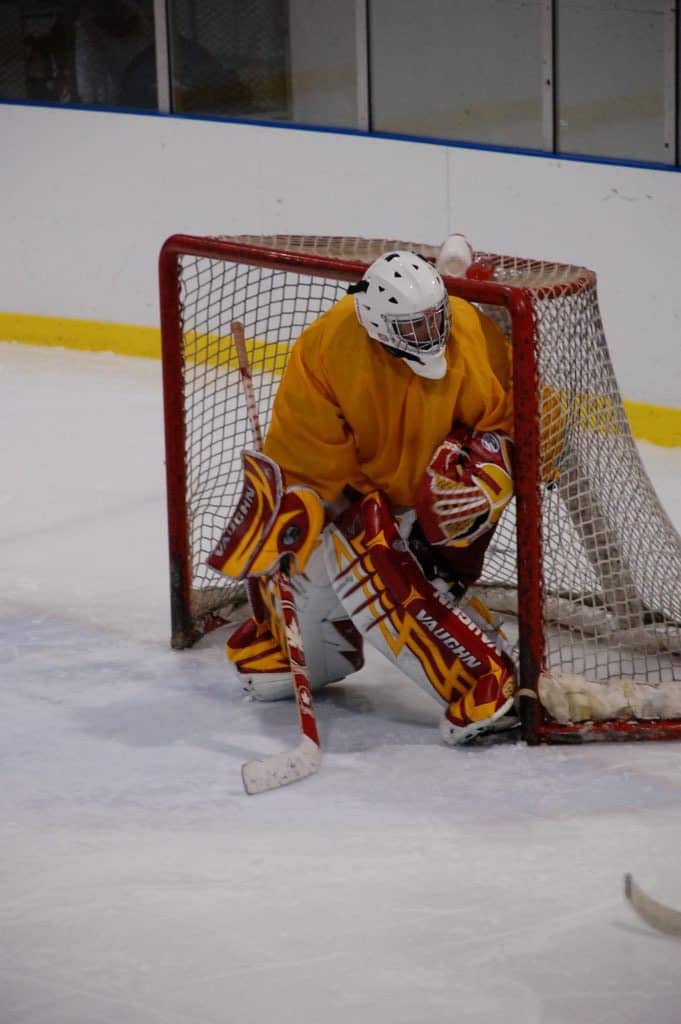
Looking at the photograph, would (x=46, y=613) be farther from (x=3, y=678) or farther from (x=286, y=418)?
(x=286, y=418)

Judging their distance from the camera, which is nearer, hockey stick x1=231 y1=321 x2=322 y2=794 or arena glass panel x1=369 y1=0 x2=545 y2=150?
hockey stick x1=231 y1=321 x2=322 y2=794

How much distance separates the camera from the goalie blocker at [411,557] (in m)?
3.06

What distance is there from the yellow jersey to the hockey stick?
202 millimetres

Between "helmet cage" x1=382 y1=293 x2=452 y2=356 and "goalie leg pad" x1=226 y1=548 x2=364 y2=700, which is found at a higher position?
"helmet cage" x1=382 y1=293 x2=452 y2=356

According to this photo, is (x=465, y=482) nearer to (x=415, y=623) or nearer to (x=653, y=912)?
(x=415, y=623)

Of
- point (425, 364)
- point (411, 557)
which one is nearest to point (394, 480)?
point (411, 557)

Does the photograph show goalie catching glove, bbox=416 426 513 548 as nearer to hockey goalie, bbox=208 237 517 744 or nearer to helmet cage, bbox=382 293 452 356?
hockey goalie, bbox=208 237 517 744

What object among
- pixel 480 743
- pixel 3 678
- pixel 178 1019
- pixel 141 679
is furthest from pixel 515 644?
pixel 178 1019

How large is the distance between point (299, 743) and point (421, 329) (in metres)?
0.78

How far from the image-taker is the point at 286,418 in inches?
126

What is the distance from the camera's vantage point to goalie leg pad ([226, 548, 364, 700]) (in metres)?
3.32

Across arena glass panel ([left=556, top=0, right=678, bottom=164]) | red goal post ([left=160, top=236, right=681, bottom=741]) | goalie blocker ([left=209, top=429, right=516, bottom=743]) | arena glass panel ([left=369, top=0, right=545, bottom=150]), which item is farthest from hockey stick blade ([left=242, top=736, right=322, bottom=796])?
arena glass panel ([left=369, top=0, right=545, bottom=150])

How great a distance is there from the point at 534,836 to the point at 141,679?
104 centimetres

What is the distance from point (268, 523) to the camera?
10.3 ft
